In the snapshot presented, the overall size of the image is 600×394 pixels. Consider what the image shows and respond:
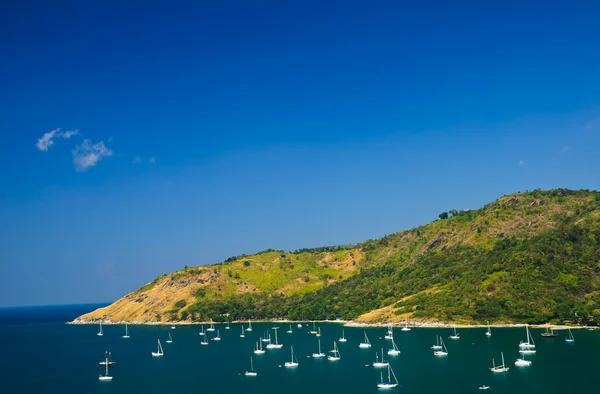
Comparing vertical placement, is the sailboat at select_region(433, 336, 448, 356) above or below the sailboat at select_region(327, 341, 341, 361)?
below

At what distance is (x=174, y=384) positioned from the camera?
113 metres

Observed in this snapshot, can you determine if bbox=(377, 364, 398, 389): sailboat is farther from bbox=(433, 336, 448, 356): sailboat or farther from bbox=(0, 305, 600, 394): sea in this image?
bbox=(433, 336, 448, 356): sailboat

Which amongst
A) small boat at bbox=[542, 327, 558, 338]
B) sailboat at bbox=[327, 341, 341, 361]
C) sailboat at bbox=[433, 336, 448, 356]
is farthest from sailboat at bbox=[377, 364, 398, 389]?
small boat at bbox=[542, 327, 558, 338]

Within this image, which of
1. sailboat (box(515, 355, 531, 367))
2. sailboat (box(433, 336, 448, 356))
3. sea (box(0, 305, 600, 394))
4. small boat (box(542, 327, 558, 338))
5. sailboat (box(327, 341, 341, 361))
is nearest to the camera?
sea (box(0, 305, 600, 394))

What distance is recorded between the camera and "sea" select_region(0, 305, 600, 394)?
100 metres

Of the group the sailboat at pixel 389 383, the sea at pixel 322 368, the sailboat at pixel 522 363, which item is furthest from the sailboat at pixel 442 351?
the sailboat at pixel 389 383

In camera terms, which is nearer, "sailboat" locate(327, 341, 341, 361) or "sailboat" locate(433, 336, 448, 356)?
"sailboat" locate(433, 336, 448, 356)

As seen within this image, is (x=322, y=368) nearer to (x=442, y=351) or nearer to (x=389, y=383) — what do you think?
(x=389, y=383)

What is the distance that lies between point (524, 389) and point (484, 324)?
312 feet

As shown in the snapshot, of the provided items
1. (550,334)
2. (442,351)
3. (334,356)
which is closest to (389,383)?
(334,356)

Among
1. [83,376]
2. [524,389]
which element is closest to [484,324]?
[524,389]

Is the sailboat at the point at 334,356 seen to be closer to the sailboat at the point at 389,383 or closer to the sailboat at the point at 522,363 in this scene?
the sailboat at the point at 389,383

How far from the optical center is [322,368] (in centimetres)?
12350

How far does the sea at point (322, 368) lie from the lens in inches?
3947
